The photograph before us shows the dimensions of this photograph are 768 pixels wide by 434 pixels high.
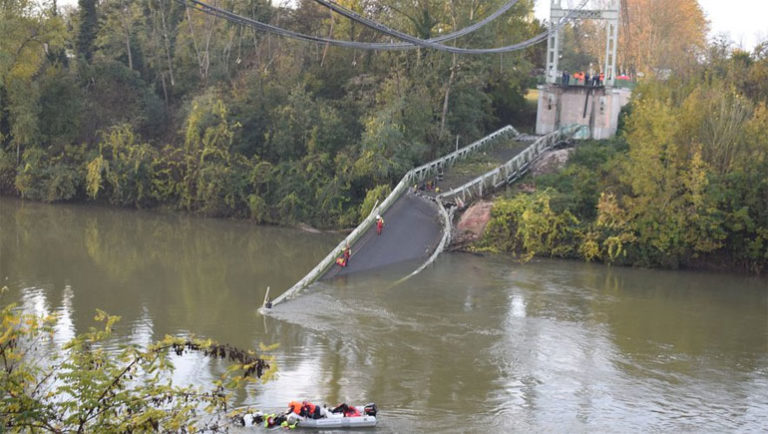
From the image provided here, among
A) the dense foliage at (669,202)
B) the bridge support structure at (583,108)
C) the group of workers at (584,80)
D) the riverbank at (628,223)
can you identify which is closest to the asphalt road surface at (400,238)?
the riverbank at (628,223)

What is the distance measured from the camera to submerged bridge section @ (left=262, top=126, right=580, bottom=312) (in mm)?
29453

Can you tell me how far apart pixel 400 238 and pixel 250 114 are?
1438cm

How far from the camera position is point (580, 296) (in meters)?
28.7

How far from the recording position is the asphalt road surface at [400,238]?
29.8 m

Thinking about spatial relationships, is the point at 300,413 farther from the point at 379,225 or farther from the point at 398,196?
the point at 398,196

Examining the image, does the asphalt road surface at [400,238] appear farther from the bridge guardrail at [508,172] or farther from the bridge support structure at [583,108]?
the bridge support structure at [583,108]

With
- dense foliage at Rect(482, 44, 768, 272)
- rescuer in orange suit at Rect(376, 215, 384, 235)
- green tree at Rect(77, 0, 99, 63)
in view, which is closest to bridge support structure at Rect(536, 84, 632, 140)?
dense foliage at Rect(482, 44, 768, 272)

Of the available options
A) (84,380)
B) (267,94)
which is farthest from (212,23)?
(84,380)

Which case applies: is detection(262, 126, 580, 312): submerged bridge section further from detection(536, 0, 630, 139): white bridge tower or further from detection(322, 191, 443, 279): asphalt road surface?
detection(536, 0, 630, 139): white bridge tower

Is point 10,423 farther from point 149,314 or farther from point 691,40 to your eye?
point 691,40

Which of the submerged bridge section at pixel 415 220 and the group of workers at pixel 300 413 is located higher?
the submerged bridge section at pixel 415 220

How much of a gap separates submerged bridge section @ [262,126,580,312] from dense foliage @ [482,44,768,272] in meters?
1.90

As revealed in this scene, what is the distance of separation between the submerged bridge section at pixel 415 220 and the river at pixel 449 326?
0.73 metres

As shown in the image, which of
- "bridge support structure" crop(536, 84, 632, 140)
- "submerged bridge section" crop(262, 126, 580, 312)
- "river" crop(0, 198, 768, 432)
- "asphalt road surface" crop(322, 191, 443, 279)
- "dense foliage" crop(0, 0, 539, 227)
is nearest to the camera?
"river" crop(0, 198, 768, 432)
